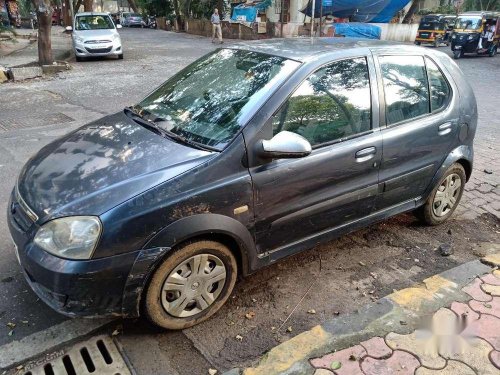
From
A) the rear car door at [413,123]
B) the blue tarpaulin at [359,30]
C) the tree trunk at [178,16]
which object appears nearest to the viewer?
the rear car door at [413,123]

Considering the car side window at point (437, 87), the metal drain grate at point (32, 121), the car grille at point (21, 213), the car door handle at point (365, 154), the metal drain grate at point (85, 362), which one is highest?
the car side window at point (437, 87)

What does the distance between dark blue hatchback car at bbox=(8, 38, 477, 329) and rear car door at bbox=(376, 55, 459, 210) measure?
0.01m

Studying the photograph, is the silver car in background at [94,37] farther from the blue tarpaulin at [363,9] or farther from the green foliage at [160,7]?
the green foliage at [160,7]

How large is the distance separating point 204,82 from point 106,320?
6.05ft

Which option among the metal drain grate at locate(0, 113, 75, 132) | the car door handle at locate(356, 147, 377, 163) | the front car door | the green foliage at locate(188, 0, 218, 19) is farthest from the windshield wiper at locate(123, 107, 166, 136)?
the green foliage at locate(188, 0, 218, 19)

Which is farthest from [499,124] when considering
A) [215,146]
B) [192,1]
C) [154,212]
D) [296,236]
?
[192,1]

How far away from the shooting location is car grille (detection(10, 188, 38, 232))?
2.43 meters

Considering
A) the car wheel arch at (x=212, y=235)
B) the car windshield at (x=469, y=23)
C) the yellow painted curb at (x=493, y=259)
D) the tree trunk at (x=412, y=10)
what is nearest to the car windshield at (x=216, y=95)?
the car wheel arch at (x=212, y=235)

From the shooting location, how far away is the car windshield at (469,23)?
19.7 metres

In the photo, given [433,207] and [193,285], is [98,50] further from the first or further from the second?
[193,285]

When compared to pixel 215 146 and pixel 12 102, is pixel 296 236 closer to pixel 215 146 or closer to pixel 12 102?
pixel 215 146

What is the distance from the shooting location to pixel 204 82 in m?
3.28

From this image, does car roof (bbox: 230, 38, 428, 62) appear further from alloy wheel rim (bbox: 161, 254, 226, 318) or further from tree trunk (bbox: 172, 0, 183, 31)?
tree trunk (bbox: 172, 0, 183, 31)

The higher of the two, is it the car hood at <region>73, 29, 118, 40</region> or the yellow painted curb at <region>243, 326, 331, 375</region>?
the car hood at <region>73, 29, 118, 40</region>
